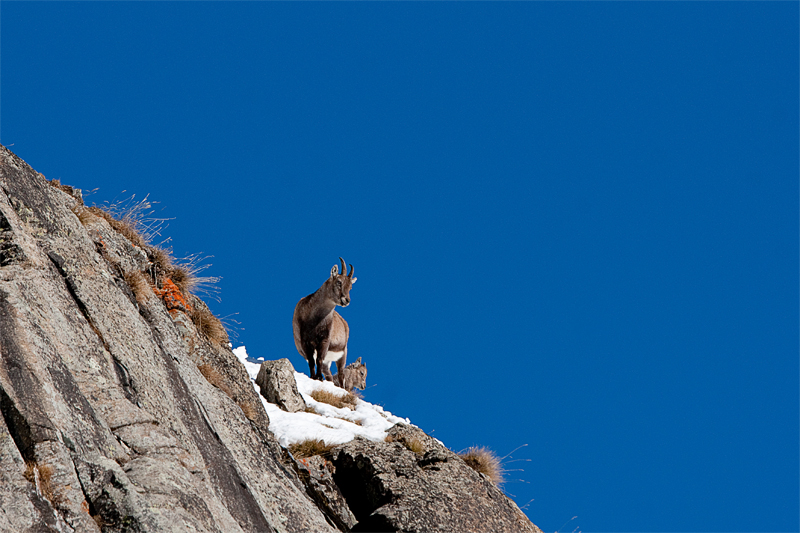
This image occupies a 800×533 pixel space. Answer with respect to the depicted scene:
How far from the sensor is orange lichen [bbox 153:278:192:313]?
28.7 feet

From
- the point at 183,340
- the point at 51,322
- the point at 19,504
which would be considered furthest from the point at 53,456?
the point at 183,340

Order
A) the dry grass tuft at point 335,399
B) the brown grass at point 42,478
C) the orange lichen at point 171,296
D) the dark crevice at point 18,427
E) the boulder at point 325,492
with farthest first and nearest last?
the dry grass tuft at point 335,399 → the orange lichen at point 171,296 → the boulder at point 325,492 → the dark crevice at point 18,427 → the brown grass at point 42,478

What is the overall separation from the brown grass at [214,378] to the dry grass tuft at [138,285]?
98 cm

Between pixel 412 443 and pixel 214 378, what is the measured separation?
2.71 m

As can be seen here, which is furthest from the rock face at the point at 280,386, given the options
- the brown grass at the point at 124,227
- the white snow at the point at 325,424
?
the brown grass at the point at 124,227

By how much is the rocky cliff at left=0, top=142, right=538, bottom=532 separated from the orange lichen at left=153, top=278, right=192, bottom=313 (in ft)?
0.06

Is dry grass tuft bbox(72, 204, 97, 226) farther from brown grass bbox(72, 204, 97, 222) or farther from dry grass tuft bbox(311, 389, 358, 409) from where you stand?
dry grass tuft bbox(311, 389, 358, 409)

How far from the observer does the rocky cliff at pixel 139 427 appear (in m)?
4.75

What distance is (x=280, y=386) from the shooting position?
10164 millimetres

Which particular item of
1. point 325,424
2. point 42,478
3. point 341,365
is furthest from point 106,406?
point 341,365

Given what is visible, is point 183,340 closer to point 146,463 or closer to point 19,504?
point 146,463

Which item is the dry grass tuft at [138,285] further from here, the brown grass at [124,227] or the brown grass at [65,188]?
the brown grass at [65,188]

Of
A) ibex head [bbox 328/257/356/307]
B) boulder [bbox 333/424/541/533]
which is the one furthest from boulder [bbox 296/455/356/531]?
ibex head [bbox 328/257/356/307]

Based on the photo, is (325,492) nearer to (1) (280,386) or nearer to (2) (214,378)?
(2) (214,378)
